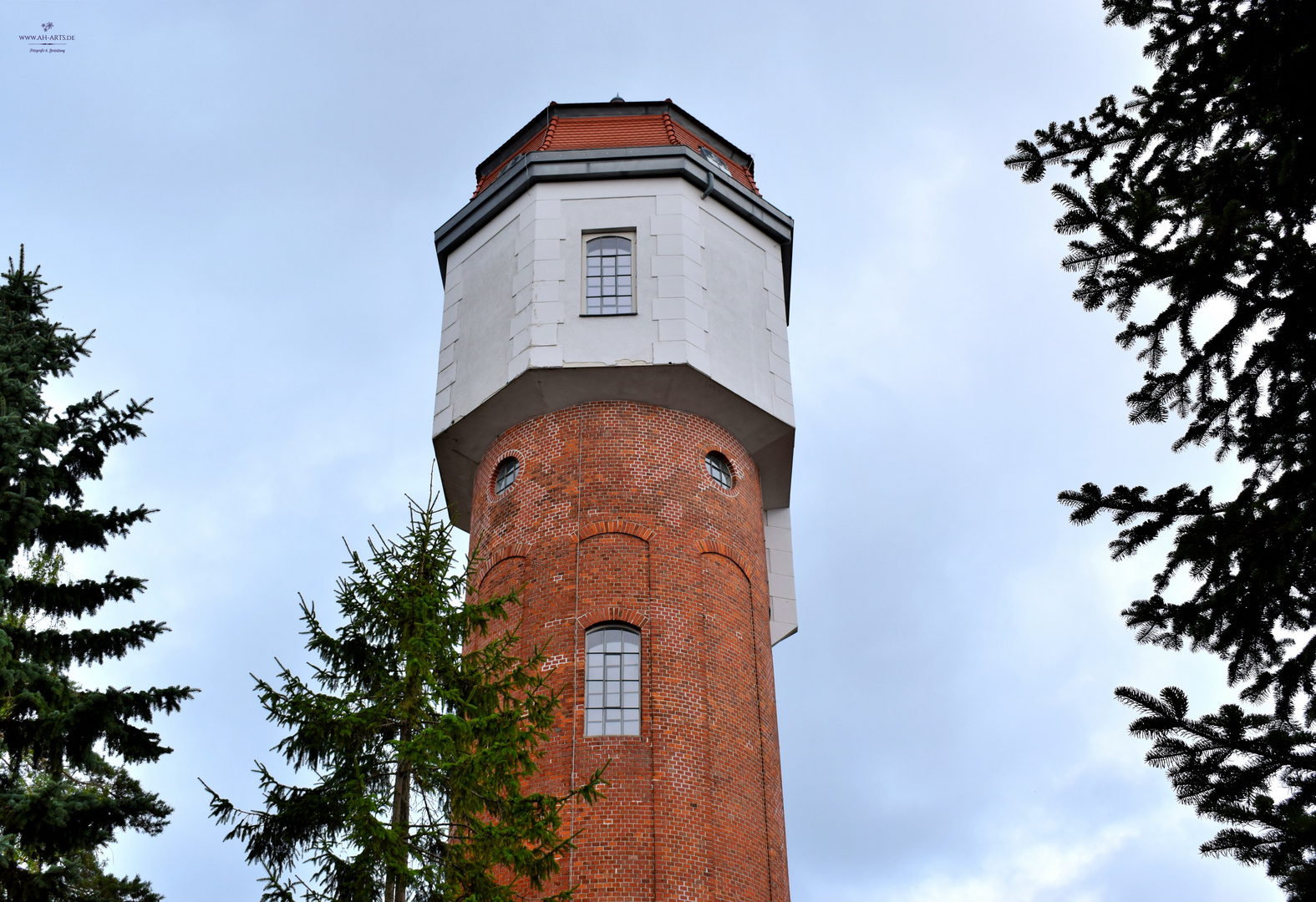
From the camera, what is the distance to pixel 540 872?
11.9 meters

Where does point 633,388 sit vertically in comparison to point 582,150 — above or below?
below

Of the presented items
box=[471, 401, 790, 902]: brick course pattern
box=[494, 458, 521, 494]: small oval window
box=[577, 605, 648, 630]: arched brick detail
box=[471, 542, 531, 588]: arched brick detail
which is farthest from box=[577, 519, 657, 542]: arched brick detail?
box=[494, 458, 521, 494]: small oval window

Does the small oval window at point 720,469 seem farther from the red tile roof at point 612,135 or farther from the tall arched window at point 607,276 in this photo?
the red tile roof at point 612,135

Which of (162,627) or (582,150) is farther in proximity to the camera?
(582,150)

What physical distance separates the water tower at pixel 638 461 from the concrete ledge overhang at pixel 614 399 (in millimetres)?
41

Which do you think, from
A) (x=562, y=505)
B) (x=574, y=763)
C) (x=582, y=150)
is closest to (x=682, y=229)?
(x=582, y=150)

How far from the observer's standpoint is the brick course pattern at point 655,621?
54.6 feet

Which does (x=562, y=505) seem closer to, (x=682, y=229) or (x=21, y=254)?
(x=682, y=229)

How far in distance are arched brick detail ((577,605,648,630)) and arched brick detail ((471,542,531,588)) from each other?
1604 millimetres

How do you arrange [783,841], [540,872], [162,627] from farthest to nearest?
1. [783,841]
2. [162,627]
3. [540,872]

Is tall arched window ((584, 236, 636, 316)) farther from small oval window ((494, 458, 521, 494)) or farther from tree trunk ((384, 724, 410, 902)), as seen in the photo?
tree trunk ((384, 724, 410, 902))

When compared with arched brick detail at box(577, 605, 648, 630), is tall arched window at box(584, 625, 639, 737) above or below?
below

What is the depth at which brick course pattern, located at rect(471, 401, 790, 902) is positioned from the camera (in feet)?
54.6

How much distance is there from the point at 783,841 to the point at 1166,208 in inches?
490
